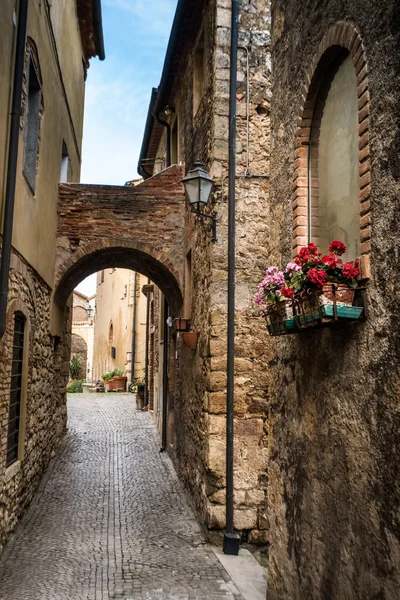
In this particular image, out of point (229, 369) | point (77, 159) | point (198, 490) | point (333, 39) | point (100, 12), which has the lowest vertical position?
point (198, 490)

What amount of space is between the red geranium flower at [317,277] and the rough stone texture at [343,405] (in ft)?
0.75

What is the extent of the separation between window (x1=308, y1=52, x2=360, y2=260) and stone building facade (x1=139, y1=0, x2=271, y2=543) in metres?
3.25

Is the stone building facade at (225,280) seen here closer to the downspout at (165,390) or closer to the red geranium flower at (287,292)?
the downspout at (165,390)

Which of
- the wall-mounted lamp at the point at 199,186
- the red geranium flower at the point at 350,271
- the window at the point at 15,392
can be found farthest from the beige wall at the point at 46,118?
the red geranium flower at the point at 350,271

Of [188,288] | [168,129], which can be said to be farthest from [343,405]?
[168,129]

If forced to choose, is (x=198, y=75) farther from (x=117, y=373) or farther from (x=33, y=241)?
(x=117, y=373)

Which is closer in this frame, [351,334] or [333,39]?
[351,334]

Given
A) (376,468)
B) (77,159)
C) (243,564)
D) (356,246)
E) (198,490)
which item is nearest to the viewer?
(376,468)

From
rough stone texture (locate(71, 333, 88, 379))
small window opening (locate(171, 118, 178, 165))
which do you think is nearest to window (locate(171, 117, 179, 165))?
small window opening (locate(171, 118, 178, 165))

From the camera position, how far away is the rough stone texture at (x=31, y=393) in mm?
5895

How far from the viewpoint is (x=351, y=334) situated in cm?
296

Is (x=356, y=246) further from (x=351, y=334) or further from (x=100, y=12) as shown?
(x=100, y=12)

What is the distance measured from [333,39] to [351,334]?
1718 mm

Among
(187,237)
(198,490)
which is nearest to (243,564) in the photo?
(198,490)
